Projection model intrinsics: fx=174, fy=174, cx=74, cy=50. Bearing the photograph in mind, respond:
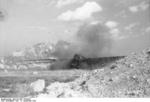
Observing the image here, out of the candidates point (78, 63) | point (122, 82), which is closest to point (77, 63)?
point (78, 63)

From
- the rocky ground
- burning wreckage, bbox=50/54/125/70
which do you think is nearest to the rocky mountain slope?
the rocky ground

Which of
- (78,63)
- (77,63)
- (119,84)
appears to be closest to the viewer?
(119,84)

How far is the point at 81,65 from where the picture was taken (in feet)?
151

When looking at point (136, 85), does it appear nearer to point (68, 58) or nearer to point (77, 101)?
point (77, 101)

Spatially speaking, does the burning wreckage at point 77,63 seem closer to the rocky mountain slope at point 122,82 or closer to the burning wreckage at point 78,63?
the burning wreckage at point 78,63

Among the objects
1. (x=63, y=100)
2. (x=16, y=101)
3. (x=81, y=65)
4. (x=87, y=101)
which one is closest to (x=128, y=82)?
(x=87, y=101)

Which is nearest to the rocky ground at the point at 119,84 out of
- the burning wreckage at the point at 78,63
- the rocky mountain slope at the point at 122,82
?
the rocky mountain slope at the point at 122,82

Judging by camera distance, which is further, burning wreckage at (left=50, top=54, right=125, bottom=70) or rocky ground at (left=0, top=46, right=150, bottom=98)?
burning wreckage at (left=50, top=54, right=125, bottom=70)

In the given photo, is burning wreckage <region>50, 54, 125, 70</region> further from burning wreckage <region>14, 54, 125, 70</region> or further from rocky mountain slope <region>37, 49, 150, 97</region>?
rocky mountain slope <region>37, 49, 150, 97</region>

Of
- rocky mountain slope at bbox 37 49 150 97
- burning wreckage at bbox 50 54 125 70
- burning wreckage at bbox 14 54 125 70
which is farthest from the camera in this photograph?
burning wreckage at bbox 14 54 125 70

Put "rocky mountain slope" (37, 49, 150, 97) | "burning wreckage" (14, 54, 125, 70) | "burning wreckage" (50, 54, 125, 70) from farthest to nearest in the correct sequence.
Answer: "burning wreckage" (14, 54, 125, 70)
"burning wreckage" (50, 54, 125, 70)
"rocky mountain slope" (37, 49, 150, 97)

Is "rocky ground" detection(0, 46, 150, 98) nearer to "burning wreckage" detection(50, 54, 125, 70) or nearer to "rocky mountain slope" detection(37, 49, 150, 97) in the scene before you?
"rocky mountain slope" detection(37, 49, 150, 97)

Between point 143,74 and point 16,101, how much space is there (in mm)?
6739

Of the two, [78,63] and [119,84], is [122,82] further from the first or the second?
[78,63]
